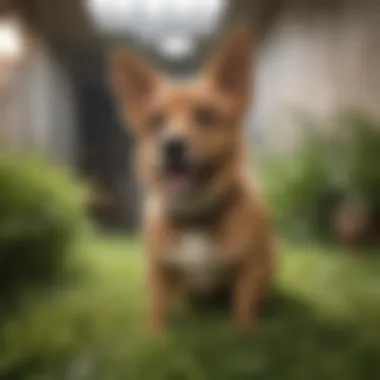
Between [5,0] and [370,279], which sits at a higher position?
[5,0]

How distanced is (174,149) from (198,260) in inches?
4.2

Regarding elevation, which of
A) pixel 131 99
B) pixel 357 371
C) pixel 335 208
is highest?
pixel 131 99

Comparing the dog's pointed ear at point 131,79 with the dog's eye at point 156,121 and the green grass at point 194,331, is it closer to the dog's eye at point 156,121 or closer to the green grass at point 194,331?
the dog's eye at point 156,121

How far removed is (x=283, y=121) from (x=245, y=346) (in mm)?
Answer: 213

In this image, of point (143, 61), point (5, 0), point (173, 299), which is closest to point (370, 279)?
point (173, 299)

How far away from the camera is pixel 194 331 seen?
2.16ft

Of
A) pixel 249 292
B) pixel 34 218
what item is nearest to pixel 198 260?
pixel 249 292

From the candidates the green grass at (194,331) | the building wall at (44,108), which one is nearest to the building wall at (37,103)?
the building wall at (44,108)

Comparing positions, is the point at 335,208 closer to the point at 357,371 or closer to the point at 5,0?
the point at 357,371

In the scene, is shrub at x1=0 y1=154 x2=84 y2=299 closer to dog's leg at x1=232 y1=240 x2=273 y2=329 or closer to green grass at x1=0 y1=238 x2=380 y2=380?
green grass at x1=0 y1=238 x2=380 y2=380

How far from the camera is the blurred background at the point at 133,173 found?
26.3 inches

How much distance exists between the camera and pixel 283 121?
0.71m

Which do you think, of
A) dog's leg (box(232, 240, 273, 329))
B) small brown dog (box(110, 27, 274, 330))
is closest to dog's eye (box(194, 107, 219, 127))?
small brown dog (box(110, 27, 274, 330))

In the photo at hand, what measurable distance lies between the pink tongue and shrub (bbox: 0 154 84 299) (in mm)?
93
